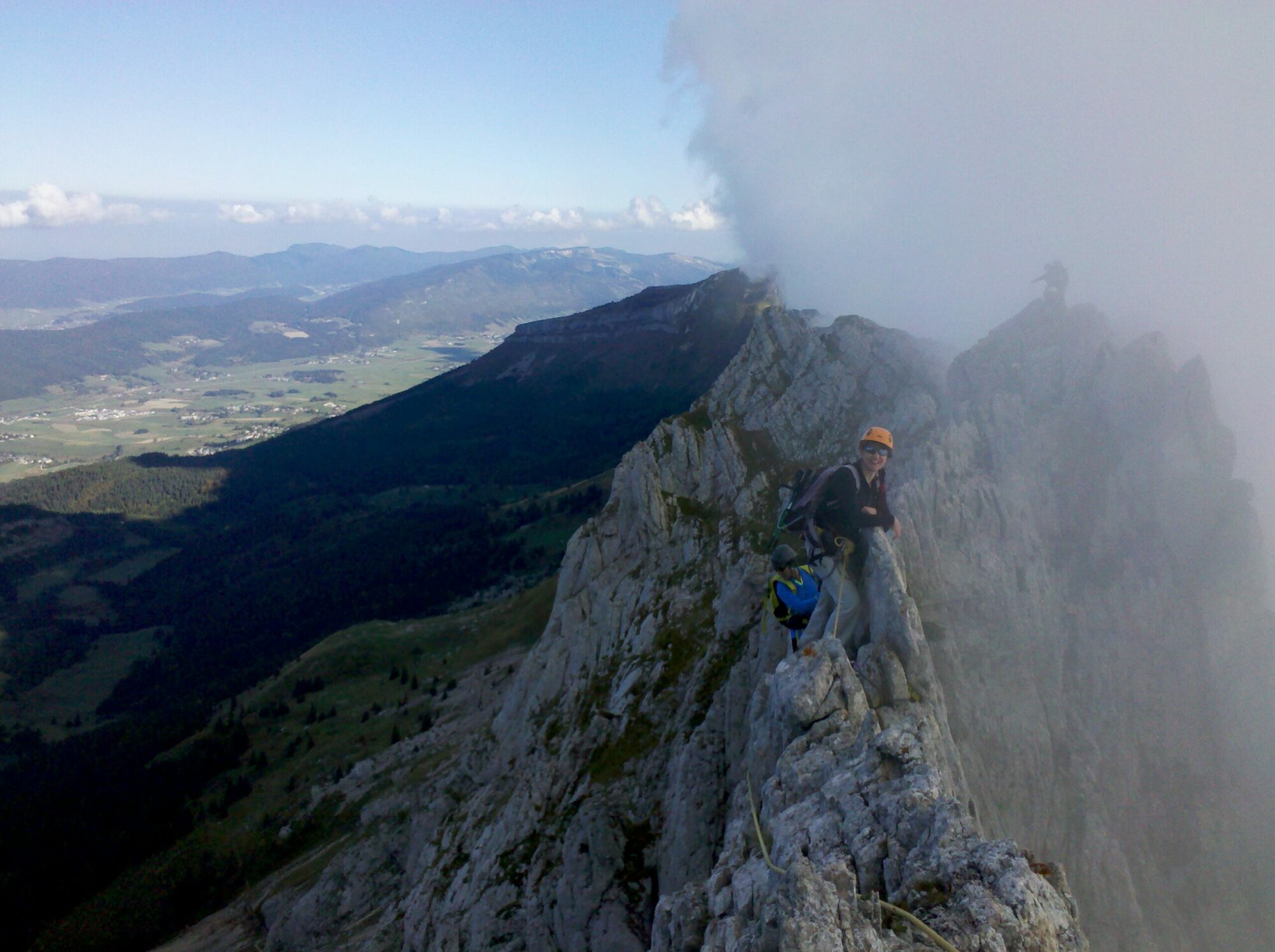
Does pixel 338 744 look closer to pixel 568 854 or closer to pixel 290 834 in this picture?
pixel 290 834

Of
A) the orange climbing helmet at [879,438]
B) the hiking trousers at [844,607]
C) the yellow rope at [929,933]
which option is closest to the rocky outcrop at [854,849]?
the yellow rope at [929,933]

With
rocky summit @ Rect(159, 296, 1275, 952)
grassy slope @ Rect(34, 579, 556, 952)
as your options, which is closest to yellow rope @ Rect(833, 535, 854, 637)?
rocky summit @ Rect(159, 296, 1275, 952)

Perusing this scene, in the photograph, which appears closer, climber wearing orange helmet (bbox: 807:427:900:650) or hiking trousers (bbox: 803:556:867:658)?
climber wearing orange helmet (bbox: 807:427:900:650)

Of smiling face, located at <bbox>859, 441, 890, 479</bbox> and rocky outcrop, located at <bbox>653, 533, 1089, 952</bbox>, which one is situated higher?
smiling face, located at <bbox>859, 441, 890, 479</bbox>

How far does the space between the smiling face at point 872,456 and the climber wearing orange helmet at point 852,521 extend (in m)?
0.02

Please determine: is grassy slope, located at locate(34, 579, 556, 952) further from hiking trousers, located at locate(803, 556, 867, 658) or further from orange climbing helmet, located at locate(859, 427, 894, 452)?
orange climbing helmet, located at locate(859, 427, 894, 452)

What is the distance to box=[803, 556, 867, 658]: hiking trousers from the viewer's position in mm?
23797

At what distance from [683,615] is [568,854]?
49.2ft

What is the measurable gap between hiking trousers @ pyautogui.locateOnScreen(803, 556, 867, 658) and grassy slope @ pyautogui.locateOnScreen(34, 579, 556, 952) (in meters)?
54.1

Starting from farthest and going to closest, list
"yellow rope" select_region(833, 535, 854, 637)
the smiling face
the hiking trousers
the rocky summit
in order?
the hiking trousers < "yellow rope" select_region(833, 535, 854, 637) < the smiling face < the rocky summit

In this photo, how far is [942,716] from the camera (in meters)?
23.9

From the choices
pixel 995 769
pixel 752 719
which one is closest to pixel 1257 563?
pixel 995 769

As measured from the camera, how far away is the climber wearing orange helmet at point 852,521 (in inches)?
788

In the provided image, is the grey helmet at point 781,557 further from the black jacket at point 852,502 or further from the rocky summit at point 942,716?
the rocky summit at point 942,716
